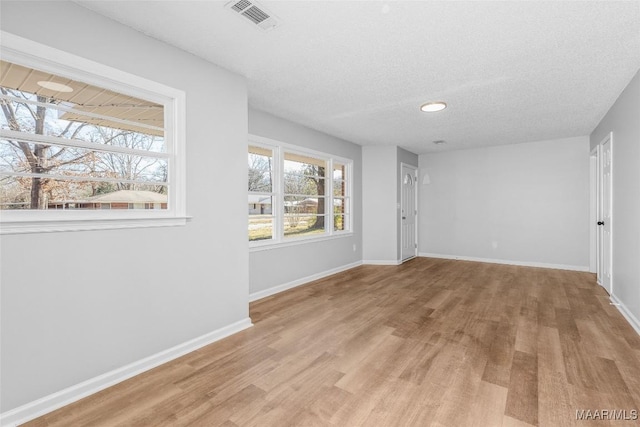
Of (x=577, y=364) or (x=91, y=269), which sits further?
(x=577, y=364)

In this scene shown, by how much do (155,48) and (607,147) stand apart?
5502 millimetres

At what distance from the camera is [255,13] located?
78.3 inches

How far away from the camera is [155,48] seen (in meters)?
2.29

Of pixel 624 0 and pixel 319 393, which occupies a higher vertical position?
pixel 624 0

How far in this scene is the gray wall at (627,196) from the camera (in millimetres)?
2855

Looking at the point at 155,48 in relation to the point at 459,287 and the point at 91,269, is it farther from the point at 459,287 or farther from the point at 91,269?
the point at 459,287

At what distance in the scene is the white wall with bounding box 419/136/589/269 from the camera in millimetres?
5488

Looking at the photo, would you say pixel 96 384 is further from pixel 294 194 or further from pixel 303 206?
pixel 303 206

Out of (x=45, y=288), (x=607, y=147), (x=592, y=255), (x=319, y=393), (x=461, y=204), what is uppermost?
(x=607, y=147)

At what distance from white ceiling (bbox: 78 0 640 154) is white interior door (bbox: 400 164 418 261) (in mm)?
2556

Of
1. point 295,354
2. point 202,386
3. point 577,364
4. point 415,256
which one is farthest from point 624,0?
point 415,256

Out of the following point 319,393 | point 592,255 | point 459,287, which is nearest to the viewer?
point 319,393

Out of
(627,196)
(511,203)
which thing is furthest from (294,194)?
(511,203)

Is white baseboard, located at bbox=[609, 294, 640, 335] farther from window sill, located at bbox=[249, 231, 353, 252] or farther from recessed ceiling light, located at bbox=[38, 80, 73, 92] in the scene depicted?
recessed ceiling light, located at bbox=[38, 80, 73, 92]
